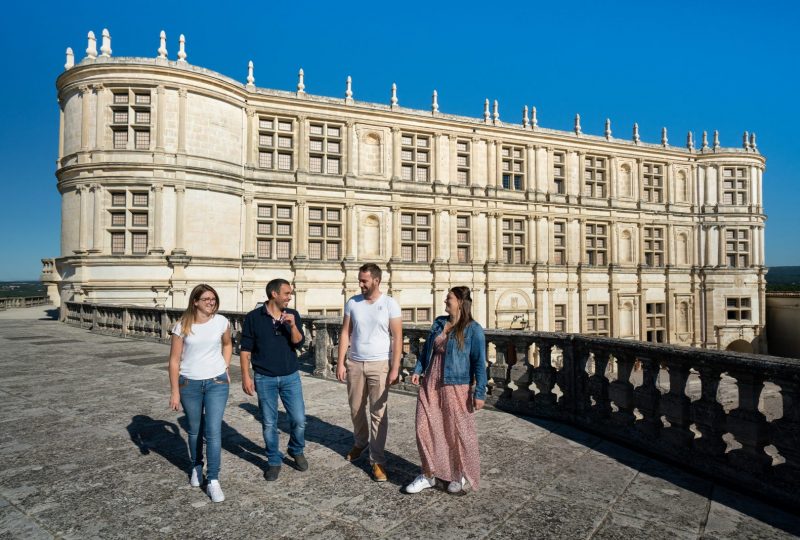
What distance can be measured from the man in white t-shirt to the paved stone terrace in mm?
508

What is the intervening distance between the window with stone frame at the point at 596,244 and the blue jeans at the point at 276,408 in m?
26.2

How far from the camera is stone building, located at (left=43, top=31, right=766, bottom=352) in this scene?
18.2 metres

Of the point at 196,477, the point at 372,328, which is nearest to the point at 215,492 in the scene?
the point at 196,477

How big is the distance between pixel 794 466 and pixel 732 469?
454 millimetres

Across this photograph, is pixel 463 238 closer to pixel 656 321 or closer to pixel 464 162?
pixel 464 162

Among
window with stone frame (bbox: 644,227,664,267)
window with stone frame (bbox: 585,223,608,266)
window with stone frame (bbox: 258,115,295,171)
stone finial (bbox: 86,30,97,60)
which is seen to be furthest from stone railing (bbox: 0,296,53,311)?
window with stone frame (bbox: 644,227,664,267)

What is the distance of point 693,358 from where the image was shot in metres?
4.17

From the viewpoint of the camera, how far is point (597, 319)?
89.5ft

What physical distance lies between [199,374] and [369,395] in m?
1.51

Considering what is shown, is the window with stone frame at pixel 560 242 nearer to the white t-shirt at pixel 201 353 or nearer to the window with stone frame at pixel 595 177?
the window with stone frame at pixel 595 177

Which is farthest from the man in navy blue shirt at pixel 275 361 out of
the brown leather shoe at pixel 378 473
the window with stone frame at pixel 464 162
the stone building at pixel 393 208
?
the window with stone frame at pixel 464 162

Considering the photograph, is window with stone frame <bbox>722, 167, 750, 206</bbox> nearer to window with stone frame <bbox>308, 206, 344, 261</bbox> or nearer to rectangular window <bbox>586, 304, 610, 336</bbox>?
rectangular window <bbox>586, 304, 610, 336</bbox>

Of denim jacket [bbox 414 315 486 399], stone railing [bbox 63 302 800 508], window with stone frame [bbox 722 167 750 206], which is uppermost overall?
window with stone frame [bbox 722 167 750 206]

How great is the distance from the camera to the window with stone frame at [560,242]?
26.8 metres
